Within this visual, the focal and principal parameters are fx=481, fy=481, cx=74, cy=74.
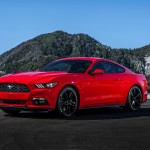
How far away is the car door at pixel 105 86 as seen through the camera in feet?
39.3

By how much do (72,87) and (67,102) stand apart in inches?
15.6

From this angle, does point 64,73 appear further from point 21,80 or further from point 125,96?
point 125,96

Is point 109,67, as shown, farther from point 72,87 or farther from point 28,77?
point 28,77

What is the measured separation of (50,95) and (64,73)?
2.61 ft

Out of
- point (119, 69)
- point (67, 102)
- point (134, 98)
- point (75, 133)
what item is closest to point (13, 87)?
point (67, 102)

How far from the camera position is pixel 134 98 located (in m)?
13.4

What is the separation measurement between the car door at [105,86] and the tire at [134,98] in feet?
1.53

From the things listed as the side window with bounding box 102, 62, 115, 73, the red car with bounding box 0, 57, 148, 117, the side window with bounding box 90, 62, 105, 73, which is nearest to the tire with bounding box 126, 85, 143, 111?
the red car with bounding box 0, 57, 148, 117

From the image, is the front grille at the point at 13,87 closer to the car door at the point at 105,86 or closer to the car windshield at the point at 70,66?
the car windshield at the point at 70,66

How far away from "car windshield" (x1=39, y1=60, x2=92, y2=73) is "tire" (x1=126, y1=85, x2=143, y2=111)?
1727 millimetres

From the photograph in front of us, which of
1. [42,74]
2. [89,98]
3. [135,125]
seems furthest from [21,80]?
[135,125]

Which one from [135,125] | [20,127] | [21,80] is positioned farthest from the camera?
[21,80]

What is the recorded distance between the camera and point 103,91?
12297 millimetres

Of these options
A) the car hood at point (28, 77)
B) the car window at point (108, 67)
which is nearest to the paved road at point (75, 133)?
the car hood at point (28, 77)
